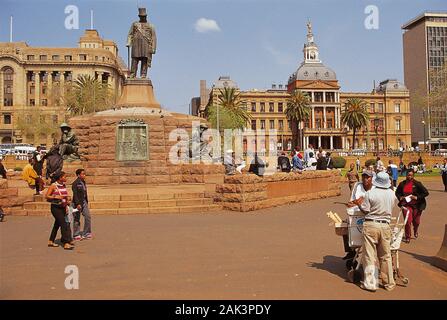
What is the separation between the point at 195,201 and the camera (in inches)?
525

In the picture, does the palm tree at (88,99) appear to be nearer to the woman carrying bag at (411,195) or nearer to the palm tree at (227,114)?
the palm tree at (227,114)

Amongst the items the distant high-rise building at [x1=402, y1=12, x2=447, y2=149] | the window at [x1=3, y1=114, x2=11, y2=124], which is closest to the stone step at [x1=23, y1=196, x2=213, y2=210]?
the window at [x1=3, y1=114, x2=11, y2=124]

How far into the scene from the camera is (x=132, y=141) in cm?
1723

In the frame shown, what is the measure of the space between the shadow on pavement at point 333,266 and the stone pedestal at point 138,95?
1371 centimetres

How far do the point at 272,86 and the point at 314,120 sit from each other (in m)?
27.7

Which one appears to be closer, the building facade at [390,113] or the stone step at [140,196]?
the stone step at [140,196]

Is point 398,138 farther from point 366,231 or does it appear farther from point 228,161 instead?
point 366,231

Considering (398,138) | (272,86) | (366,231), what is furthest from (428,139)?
(366,231)

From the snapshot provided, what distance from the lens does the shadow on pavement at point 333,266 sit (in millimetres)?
6589

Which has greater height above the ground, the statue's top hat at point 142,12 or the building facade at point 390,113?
the building facade at point 390,113

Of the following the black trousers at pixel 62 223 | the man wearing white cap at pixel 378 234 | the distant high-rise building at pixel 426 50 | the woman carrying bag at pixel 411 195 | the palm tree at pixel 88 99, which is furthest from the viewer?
the distant high-rise building at pixel 426 50

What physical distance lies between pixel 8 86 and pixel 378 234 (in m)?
96.1

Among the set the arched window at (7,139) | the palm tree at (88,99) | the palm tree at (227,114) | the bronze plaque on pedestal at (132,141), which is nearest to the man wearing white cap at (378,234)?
the bronze plaque on pedestal at (132,141)

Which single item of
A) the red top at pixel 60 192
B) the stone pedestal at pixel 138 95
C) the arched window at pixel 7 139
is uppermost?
the arched window at pixel 7 139
